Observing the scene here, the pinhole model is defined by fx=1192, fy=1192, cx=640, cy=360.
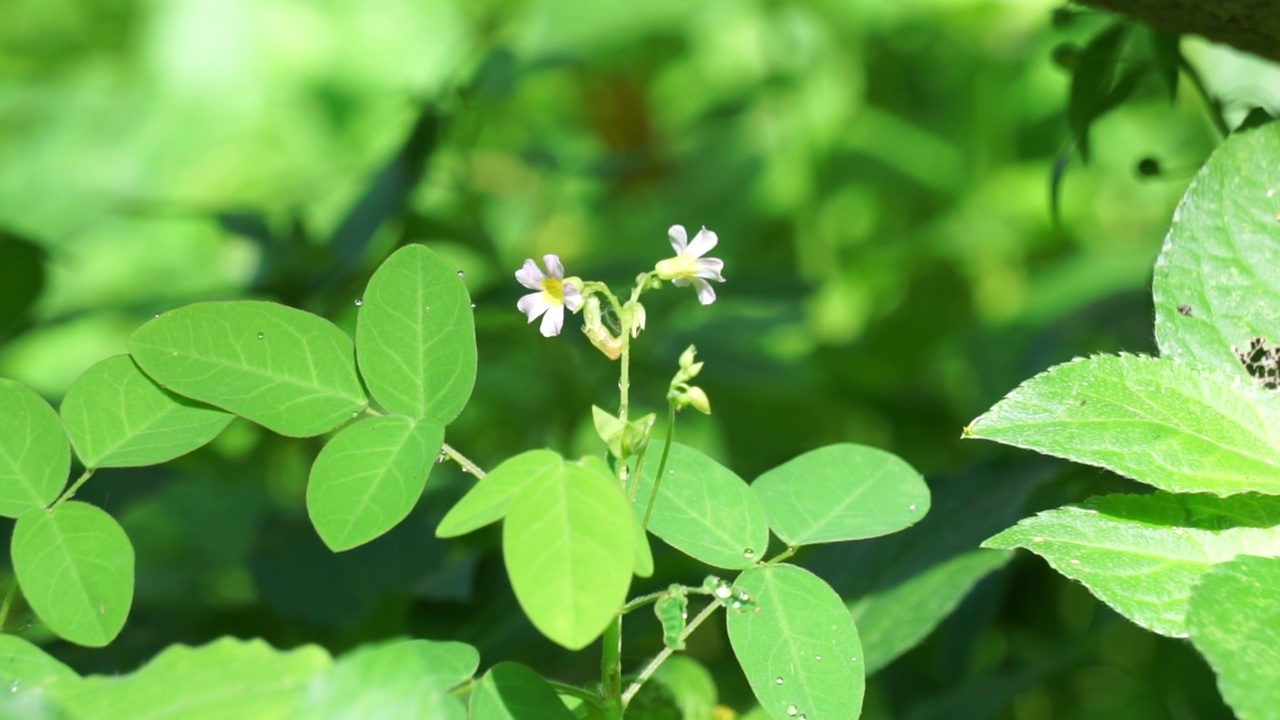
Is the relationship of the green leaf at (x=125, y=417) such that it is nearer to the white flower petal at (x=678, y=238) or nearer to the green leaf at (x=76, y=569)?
the green leaf at (x=76, y=569)

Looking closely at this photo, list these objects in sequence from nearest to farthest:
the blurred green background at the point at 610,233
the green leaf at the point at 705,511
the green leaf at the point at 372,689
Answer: the green leaf at the point at 372,689, the green leaf at the point at 705,511, the blurred green background at the point at 610,233

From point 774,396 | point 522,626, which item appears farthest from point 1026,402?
point 774,396

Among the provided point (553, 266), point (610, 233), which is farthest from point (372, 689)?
point (610, 233)

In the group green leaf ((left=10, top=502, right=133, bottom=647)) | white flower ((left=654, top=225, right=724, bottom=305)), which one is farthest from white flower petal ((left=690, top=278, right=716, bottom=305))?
green leaf ((left=10, top=502, right=133, bottom=647))

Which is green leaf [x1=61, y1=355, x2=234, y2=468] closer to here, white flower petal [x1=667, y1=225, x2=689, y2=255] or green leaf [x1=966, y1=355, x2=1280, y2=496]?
white flower petal [x1=667, y1=225, x2=689, y2=255]

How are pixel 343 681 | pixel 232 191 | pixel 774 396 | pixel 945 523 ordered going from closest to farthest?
pixel 343 681 < pixel 945 523 < pixel 774 396 < pixel 232 191

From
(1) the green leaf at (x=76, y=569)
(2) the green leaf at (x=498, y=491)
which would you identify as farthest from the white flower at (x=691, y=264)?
(1) the green leaf at (x=76, y=569)

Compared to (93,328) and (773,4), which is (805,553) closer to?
(773,4)
